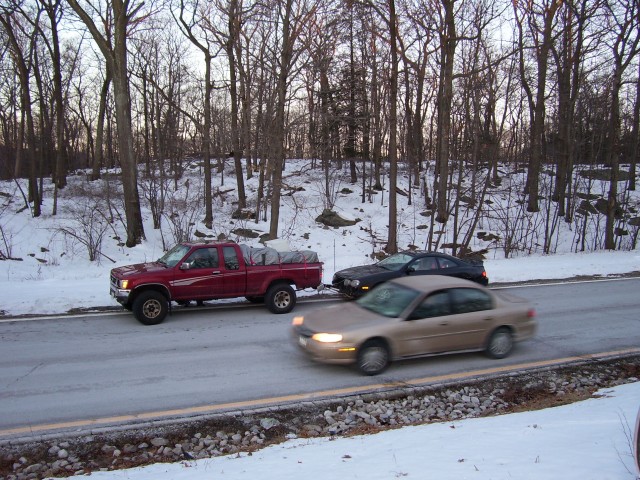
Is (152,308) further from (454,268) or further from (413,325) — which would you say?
(454,268)

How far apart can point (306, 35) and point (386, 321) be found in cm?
1720

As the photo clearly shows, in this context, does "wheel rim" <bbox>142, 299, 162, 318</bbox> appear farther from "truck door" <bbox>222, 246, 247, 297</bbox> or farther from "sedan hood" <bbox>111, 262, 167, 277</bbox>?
"truck door" <bbox>222, 246, 247, 297</bbox>

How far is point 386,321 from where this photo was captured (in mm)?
7645

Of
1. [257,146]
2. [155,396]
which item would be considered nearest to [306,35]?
[257,146]

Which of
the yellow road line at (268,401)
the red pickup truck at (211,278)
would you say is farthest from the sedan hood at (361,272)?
the yellow road line at (268,401)

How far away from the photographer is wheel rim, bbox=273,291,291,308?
11.6 meters

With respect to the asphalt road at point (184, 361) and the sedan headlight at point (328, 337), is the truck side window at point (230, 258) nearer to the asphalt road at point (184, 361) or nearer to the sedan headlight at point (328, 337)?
the asphalt road at point (184, 361)

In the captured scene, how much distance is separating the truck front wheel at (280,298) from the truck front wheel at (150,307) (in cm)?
240

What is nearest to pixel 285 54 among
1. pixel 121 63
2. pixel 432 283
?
pixel 121 63

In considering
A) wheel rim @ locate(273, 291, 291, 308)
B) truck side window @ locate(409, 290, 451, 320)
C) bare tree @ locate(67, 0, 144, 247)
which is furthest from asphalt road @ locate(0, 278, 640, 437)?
bare tree @ locate(67, 0, 144, 247)

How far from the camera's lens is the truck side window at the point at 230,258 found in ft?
37.0

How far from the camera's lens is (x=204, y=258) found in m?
11.1

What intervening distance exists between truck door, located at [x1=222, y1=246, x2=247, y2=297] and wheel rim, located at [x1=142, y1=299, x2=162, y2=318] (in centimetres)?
149

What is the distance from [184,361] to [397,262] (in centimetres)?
697
